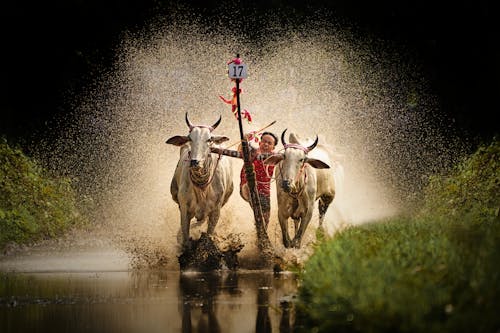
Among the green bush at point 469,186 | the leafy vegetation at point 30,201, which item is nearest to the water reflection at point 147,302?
the green bush at point 469,186

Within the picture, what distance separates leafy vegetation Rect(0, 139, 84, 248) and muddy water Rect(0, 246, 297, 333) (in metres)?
3.45

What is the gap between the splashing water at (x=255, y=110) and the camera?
2444 centimetres

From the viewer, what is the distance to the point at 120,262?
18453 millimetres

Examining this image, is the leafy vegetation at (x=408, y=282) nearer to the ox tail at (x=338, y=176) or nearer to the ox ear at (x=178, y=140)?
the ox ear at (x=178, y=140)

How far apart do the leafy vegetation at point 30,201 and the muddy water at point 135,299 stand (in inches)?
136

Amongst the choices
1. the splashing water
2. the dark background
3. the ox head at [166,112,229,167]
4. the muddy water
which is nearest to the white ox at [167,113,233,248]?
the ox head at [166,112,229,167]

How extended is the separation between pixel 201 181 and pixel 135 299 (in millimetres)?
4500

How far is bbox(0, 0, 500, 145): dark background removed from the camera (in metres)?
25.7

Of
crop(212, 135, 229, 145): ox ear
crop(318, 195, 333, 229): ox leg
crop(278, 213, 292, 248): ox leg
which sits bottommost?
crop(278, 213, 292, 248): ox leg

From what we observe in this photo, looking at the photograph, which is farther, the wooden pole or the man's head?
the man's head

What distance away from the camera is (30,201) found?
23766 mm

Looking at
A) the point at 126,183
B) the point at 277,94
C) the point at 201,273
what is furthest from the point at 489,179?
the point at 126,183

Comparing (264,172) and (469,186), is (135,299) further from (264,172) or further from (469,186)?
(469,186)

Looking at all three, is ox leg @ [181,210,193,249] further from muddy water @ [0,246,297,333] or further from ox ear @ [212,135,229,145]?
ox ear @ [212,135,229,145]
